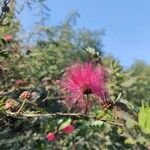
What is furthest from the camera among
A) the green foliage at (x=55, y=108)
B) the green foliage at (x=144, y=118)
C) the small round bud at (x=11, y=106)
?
the small round bud at (x=11, y=106)

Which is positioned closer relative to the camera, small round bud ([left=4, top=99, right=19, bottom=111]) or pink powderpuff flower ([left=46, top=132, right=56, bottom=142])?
small round bud ([left=4, top=99, right=19, bottom=111])

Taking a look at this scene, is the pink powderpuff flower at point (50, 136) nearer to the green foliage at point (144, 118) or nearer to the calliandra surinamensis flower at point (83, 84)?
Answer: the calliandra surinamensis flower at point (83, 84)

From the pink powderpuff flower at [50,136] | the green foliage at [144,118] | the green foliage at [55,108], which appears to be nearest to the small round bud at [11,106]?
the green foliage at [55,108]

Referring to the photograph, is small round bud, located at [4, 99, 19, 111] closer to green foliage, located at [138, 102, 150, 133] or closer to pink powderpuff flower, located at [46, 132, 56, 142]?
green foliage, located at [138, 102, 150, 133]

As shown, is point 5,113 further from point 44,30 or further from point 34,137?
point 44,30

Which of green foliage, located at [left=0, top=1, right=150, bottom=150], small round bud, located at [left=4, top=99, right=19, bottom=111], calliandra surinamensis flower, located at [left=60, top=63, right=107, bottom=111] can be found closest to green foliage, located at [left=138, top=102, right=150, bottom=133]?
green foliage, located at [left=0, top=1, right=150, bottom=150]

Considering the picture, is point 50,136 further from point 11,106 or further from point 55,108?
point 55,108

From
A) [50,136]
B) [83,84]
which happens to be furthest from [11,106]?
[50,136]

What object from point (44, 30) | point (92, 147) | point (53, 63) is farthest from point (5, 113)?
point (44, 30)
